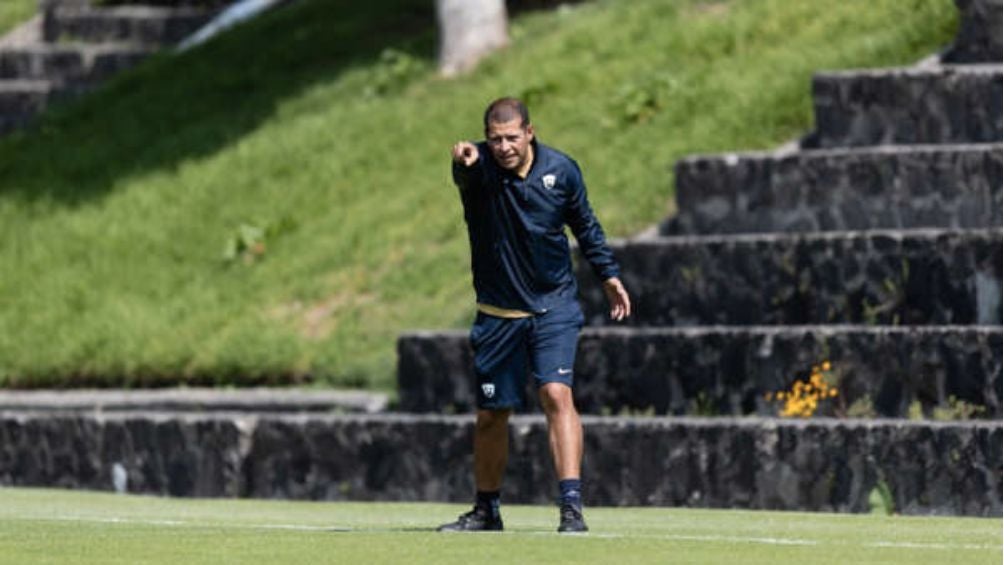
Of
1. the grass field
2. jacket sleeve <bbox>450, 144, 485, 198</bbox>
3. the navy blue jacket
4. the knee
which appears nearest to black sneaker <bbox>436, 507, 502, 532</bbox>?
the grass field

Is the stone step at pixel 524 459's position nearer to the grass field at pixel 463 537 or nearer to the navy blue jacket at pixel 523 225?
the grass field at pixel 463 537

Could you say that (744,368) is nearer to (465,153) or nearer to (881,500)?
(881,500)

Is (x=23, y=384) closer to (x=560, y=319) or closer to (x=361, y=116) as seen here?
(x=361, y=116)

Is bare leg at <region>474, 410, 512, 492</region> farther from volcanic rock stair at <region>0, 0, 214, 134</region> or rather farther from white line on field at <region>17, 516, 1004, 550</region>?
volcanic rock stair at <region>0, 0, 214, 134</region>

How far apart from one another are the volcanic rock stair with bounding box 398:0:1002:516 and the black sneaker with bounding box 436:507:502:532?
9.81 ft

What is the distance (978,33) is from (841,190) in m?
1.99

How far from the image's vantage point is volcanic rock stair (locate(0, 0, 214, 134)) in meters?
29.8

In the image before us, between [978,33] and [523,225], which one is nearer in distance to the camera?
[523,225]

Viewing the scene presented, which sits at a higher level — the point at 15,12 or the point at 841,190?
the point at 15,12

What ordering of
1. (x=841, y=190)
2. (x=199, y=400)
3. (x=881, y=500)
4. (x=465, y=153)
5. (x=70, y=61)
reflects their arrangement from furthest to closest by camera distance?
(x=70, y=61)
(x=199, y=400)
(x=841, y=190)
(x=881, y=500)
(x=465, y=153)

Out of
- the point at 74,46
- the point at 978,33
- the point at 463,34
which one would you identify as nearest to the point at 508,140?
the point at 978,33

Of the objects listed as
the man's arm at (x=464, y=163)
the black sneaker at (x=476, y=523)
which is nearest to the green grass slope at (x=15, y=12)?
the man's arm at (x=464, y=163)

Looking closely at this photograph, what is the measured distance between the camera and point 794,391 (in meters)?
16.9

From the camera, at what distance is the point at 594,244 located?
13031 millimetres
